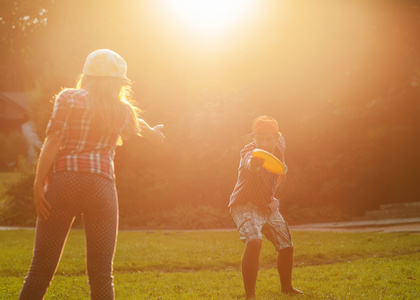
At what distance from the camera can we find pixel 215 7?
682 inches

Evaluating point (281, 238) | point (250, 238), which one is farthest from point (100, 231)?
point (281, 238)

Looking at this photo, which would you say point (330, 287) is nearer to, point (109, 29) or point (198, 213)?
point (198, 213)

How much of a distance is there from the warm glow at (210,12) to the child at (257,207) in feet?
38.3

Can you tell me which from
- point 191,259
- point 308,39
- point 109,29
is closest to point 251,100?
Answer: point 308,39

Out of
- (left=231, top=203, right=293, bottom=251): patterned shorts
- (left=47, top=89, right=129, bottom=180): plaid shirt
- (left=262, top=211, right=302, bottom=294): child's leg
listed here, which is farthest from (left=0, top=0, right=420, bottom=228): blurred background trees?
(left=47, top=89, right=129, bottom=180): plaid shirt

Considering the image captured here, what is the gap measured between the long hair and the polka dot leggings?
33 cm

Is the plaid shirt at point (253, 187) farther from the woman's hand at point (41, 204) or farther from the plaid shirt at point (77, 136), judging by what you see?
the woman's hand at point (41, 204)

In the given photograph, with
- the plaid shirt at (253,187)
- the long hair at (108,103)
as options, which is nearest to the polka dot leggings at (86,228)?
the long hair at (108,103)

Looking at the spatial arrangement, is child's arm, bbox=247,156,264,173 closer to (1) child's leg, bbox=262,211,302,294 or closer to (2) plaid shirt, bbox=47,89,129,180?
(1) child's leg, bbox=262,211,302,294

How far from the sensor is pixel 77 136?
370 cm

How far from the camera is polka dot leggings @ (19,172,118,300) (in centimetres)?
362

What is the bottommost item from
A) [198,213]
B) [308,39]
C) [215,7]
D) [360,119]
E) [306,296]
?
[306,296]

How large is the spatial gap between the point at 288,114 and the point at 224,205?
296 centimetres

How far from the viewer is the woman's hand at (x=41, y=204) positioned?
359 cm
